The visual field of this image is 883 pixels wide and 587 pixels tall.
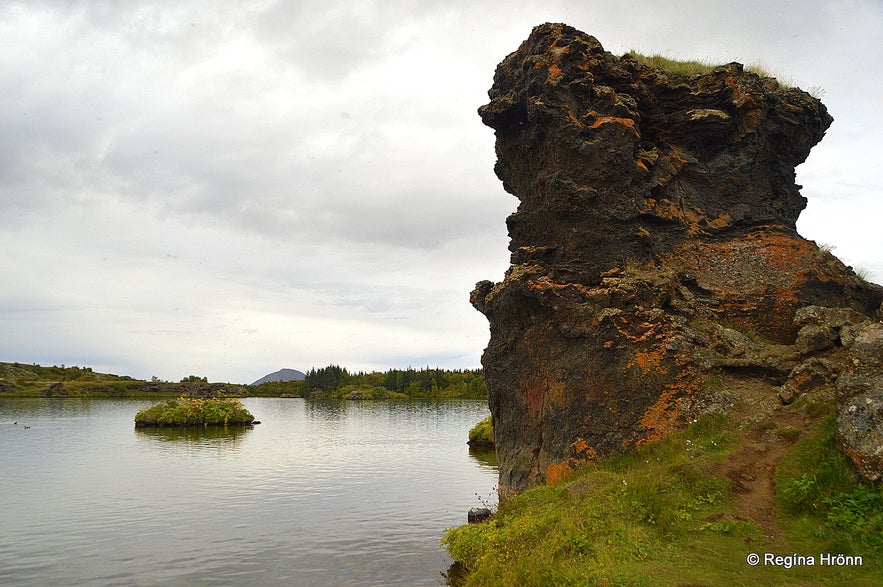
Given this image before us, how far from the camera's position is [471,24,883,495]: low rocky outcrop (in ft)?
52.0

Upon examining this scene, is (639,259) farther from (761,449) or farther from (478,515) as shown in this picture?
(478,515)

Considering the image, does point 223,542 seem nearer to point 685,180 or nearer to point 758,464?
point 758,464

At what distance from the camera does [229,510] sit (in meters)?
26.9

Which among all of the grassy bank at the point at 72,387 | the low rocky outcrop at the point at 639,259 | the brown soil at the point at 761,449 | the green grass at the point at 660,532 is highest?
the low rocky outcrop at the point at 639,259

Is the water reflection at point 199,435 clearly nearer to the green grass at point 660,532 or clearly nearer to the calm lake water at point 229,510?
the calm lake water at point 229,510

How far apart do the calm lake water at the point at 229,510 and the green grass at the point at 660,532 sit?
6.10 meters

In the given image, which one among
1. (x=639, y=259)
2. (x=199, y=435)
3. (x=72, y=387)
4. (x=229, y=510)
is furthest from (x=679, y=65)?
(x=72, y=387)

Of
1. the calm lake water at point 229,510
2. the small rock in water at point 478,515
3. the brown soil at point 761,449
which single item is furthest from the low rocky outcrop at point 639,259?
the calm lake water at point 229,510

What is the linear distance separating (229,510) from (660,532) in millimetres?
23228

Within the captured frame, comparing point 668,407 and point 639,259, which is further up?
point 639,259

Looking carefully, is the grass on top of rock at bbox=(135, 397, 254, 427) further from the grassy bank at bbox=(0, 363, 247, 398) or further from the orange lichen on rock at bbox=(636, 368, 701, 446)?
the orange lichen on rock at bbox=(636, 368, 701, 446)

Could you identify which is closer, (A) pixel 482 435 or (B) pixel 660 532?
(B) pixel 660 532

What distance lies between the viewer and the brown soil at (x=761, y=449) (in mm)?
10977

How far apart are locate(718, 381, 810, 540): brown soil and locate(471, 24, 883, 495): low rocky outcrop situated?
1.75ft
